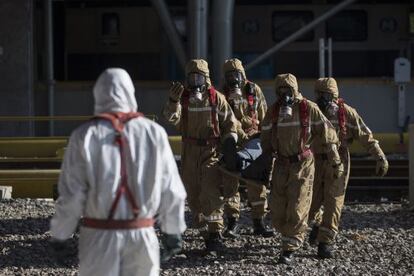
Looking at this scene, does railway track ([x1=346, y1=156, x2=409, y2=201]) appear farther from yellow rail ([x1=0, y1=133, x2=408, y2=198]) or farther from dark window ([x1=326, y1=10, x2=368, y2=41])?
dark window ([x1=326, y1=10, x2=368, y2=41])

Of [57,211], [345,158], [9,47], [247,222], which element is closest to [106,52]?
[9,47]

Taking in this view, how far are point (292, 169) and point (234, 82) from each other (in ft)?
5.21

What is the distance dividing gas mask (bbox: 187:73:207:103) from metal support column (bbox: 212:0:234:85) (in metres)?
7.94

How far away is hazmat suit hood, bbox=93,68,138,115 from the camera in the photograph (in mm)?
4926

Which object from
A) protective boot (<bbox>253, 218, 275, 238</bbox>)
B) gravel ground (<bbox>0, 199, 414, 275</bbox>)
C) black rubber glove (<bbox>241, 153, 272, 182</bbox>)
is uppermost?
black rubber glove (<bbox>241, 153, 272, 182</bbox>)

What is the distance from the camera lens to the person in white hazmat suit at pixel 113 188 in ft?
15.8

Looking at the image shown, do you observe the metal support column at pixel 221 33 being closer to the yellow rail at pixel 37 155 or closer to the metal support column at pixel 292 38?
the metal support column at pixel 292 38

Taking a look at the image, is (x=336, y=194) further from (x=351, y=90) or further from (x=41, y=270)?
(x=351, y=90)

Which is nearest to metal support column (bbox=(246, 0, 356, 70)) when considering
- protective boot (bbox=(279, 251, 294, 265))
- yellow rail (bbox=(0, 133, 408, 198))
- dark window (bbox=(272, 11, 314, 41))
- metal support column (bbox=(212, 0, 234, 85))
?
metal support column (bbox=(212, 0, 234, 85))

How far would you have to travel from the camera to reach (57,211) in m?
4.82

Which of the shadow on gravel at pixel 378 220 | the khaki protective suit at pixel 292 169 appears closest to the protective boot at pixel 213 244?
the khaki protective suit at pixel 292 169

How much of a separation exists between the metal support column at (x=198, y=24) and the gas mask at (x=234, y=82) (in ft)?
22.5

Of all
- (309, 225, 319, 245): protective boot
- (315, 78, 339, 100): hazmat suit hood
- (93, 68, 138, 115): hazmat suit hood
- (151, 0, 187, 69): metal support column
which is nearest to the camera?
(93, 68, 138, 115): hazmat suit hood

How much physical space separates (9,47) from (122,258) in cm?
1567
